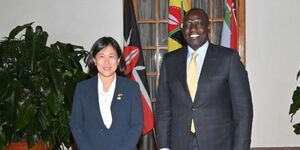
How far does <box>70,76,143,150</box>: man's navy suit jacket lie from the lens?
211 centimetres

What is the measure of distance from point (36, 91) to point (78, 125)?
1.40m

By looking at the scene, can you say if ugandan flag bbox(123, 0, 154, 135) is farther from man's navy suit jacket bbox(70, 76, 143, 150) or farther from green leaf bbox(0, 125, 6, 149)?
man's navy suit jacket bbox(70, 76, 143, 150)

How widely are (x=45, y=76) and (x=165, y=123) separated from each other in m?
1.54

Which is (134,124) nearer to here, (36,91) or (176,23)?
(36,91)

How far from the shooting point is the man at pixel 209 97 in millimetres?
2037

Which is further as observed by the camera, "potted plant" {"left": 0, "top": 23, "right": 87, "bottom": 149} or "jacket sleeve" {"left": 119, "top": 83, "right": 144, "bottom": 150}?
"potted plant" {"left": 0, "top": 23, "right": 87, "bottom": 149}

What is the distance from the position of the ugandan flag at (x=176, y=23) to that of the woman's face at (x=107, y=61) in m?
1.91

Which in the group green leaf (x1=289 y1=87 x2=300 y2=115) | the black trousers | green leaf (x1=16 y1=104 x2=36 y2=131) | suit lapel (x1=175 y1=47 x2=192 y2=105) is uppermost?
suit lapel (x1=175 y1=47 x2=192 y2=105)

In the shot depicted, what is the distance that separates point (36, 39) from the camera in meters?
3.53

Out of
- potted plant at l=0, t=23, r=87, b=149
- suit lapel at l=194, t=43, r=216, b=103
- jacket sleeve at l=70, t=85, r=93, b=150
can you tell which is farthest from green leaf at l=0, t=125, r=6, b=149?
suit lapel at l=194, t=43, r=216, b=103

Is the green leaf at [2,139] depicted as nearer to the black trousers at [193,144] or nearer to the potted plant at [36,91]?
the potted plant at [36,91]

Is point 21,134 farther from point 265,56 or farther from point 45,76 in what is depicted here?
point 265,56

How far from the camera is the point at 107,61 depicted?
2129 millimetres

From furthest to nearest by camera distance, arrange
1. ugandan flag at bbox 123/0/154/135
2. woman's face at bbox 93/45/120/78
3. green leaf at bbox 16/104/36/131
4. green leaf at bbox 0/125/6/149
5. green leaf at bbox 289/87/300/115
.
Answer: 1. ugandan flag at bbox 123/0/154/135
2. green leaf at bbox 289/87/300/115
3. green leaf at bbox 0/125/6/149
4. green leaf at bbox 16/104/36/131
5. woman's face at bbox 93/45/120/78
